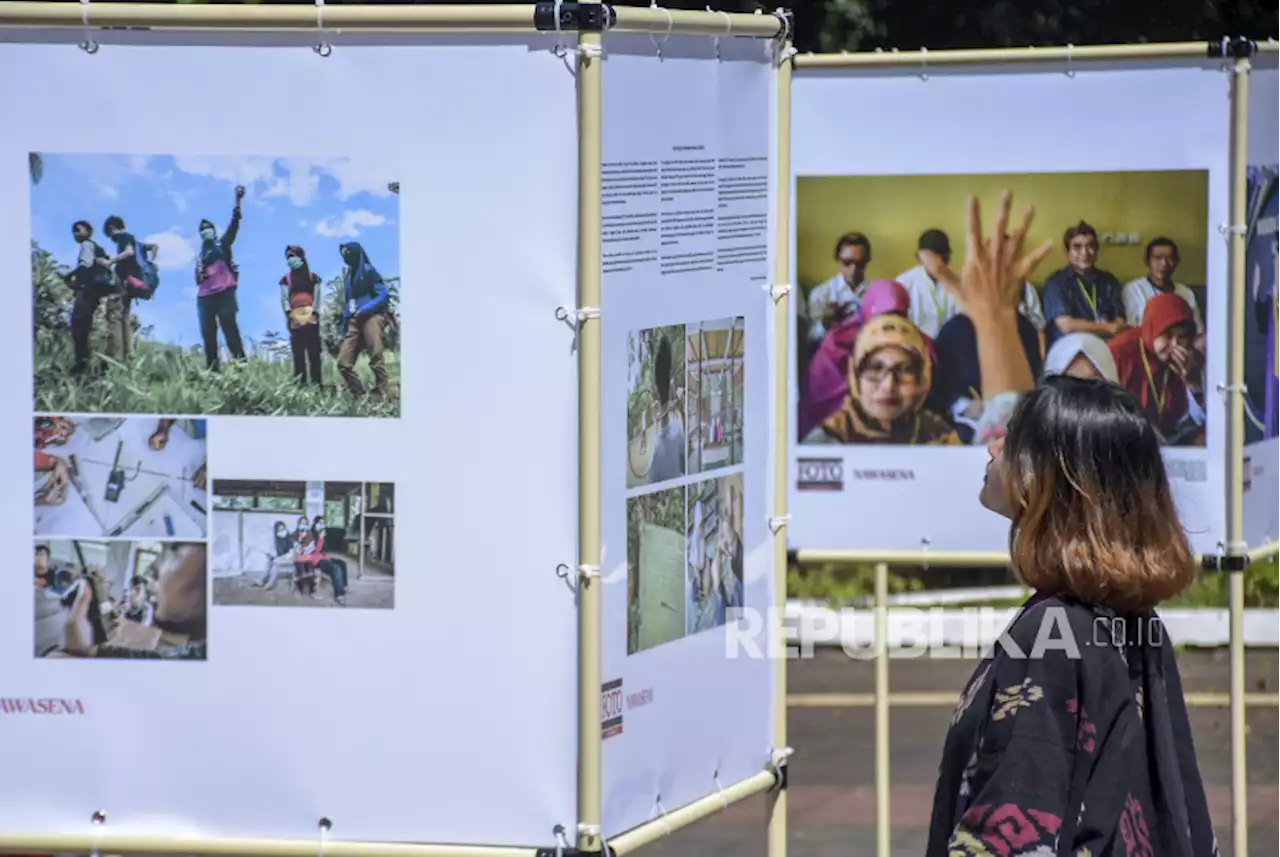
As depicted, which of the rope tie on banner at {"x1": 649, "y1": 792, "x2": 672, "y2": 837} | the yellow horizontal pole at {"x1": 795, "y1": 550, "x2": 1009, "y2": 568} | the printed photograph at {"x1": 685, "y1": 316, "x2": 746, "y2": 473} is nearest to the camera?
the rope tie on banner at {"x1": 649, "y1": 792, "x2": 672, "y2": 837}

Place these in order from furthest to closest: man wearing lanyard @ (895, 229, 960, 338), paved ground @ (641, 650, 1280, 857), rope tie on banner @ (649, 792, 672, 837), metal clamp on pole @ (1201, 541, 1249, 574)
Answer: paved ground @ (641, 650, 1280, 857) → man wearing lanyard @ (895, 229, 960, 338) → metal clamp on pole @ (1201, 541, 1249, 574) → rope tie on banner @ (649, 792, 672, 837)

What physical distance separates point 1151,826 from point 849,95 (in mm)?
3430

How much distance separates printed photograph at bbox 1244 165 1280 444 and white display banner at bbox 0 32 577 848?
2861mm

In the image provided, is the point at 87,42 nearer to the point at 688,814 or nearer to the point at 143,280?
the point at 143,280

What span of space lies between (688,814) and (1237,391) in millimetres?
2464

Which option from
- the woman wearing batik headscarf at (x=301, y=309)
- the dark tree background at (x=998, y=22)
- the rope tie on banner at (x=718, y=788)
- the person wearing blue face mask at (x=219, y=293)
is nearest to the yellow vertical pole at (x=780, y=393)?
the rope tie on banner at (x=718, y=788)

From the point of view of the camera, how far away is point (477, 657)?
3.31 m

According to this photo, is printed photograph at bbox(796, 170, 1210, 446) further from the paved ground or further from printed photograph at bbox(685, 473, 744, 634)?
printed photograph at bbox(685, 473, 744, 634)

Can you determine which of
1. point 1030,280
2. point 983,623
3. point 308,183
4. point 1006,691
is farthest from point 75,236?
point 983,623

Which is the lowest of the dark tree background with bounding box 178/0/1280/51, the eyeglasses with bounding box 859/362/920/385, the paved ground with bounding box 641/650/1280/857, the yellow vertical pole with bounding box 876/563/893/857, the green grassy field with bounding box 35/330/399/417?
the paved ground with bounding box 641/650/1280/857

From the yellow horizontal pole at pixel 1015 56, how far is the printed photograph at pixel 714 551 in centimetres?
204

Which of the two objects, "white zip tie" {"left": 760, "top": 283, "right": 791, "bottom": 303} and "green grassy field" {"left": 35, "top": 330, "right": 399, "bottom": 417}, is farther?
"white zip tie" {"left": 760, "top": 283, "right": 791, "bottom": 303}

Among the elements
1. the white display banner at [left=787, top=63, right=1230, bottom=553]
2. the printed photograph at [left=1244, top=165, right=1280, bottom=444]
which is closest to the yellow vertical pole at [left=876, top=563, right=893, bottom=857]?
the white display banner at [left=787, top=63, right=1230, bottom=553]

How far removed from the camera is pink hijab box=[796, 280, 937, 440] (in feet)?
18.9
